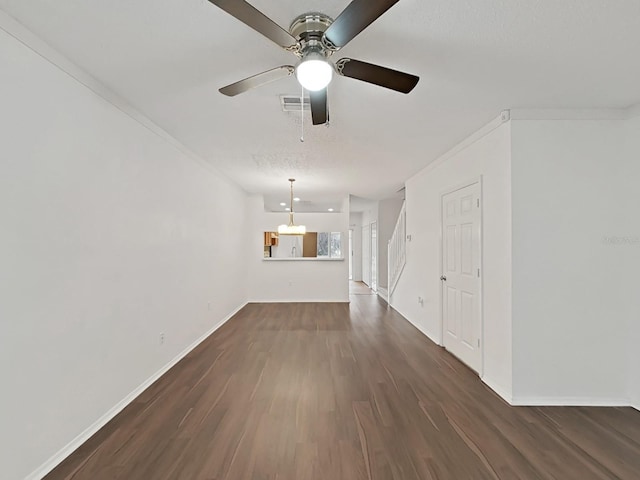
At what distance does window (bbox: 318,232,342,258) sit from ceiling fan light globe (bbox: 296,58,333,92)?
6276 mm

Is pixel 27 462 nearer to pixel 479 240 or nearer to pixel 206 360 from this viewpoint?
pixel 206 360

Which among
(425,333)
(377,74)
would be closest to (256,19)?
(377,74)

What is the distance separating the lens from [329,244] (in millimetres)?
8039

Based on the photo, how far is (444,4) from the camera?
1500mm

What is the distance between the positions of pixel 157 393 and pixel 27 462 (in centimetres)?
112

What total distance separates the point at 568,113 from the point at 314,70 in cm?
A: 257

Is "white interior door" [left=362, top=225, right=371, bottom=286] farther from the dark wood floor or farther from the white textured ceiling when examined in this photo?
the white textured ceiling

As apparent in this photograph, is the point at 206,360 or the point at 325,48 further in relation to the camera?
the point at 206,360

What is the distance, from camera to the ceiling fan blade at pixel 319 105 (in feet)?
5.92

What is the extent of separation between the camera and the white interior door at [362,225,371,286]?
1006 centimetres

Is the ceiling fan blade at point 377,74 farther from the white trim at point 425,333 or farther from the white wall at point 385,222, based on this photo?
the white wall at point 385,222

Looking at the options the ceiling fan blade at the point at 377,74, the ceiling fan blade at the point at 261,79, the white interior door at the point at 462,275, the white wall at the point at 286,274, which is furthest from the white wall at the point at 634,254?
the white wall at the point at 286,274

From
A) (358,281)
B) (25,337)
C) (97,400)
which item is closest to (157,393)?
(97,400)

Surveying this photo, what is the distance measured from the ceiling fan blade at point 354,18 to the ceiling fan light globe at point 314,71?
11 centimetres
